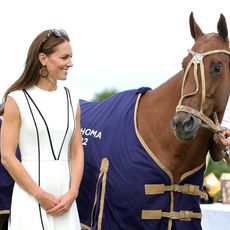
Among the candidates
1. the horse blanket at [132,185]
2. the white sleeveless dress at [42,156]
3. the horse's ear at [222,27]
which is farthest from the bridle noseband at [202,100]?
the white sleeveless dress at [42,156]

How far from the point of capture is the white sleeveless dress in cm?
379

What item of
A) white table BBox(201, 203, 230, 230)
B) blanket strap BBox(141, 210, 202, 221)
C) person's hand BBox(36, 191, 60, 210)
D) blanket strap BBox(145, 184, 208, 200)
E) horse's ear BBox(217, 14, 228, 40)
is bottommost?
white table BBox(201, 203, 230, 230)

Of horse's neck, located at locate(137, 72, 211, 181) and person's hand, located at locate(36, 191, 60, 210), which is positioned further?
horse's neck, located at locate(137, 72, 211, 181)

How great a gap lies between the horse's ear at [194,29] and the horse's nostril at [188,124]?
2.27 ft

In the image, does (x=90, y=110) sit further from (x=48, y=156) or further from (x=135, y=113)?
(x=48, y=156)

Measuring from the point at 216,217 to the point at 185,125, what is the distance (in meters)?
1.58

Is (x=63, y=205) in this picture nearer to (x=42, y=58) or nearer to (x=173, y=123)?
(x=42, y=58)

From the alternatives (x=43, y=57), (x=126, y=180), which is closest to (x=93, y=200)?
(x=126, y=180)

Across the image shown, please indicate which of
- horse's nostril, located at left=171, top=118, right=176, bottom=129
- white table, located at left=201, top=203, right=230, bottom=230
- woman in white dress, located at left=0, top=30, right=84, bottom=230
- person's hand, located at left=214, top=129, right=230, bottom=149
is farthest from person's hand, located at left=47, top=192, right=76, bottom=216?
white table, located at left=201, top=203, right=230, bottom=230

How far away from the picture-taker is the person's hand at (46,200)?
3.77 meters

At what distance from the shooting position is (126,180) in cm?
479

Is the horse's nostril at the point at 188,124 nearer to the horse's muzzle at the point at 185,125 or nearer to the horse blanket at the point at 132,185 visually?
the horse's muzzle at the point at 185,125

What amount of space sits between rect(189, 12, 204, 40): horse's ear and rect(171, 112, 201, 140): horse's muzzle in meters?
0.67

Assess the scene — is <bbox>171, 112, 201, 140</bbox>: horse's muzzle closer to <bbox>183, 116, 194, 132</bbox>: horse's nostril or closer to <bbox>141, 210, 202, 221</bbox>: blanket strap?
<bbox>183, 116, 194, 132</bbox>: horse's nostril
